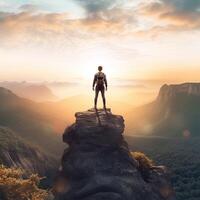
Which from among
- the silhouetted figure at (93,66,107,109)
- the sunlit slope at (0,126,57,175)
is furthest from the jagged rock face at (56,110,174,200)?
the sunlit slope at (0,126,57,175)

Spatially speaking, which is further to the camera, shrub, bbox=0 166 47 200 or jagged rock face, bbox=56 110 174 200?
shrub, bbox=0 166 47 200

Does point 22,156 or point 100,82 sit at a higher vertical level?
point 100,82

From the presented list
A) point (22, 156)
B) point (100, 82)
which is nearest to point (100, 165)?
point (100, 82)

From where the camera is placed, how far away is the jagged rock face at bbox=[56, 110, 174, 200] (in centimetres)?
5832

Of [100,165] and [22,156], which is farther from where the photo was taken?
[22,156]

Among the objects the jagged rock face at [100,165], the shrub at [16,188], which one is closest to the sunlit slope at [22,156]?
the shrub at [16,188]

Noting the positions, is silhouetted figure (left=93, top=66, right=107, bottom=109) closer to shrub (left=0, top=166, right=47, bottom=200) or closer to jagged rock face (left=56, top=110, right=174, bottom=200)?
jagged rock face (left=56, top=110, right=174, bottom=200)

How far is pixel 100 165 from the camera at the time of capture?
6009 centimetres

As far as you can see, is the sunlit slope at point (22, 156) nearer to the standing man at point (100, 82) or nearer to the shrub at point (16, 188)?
the shrub at point (16, 188)

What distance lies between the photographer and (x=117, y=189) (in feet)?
190

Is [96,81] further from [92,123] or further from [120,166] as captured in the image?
[120,166]

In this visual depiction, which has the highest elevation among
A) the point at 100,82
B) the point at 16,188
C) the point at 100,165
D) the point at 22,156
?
the point at 100,82

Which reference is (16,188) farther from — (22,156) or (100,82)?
(22,156)

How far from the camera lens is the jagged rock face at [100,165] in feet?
191
